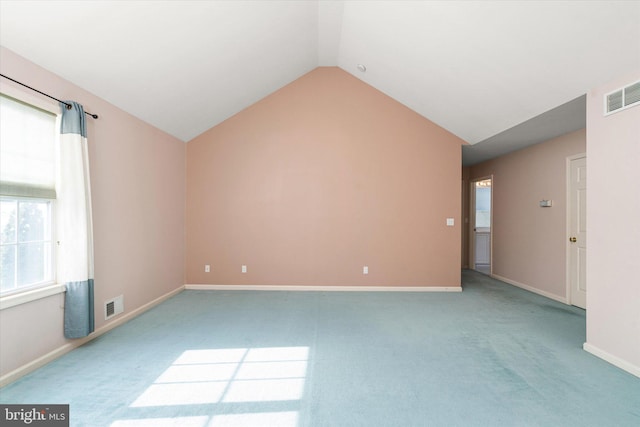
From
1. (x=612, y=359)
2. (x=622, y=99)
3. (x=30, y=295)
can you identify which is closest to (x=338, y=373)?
(x=612, y=359)

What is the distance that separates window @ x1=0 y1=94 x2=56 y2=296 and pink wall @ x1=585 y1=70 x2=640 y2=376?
483 centimetres

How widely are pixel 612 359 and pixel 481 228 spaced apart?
536 cm

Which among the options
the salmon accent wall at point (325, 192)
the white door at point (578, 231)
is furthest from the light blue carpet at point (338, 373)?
the salmon accent wall at point (325, 192)

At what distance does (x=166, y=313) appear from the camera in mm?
3762

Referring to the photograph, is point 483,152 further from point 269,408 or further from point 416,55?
point 269,408

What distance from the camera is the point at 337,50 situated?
452 centimetres

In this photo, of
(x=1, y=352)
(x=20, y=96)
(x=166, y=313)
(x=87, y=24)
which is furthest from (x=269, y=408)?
(x=87, y=24)

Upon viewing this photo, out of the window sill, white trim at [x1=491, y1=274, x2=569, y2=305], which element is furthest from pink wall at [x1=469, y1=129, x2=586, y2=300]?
the window sill

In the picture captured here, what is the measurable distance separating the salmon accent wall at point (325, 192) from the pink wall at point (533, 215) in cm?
125

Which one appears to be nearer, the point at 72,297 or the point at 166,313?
the point at 72,297

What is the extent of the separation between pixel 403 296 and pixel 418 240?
0.99 metres

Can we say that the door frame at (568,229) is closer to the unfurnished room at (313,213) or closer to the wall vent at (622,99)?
the unfurnished room at (313,213)

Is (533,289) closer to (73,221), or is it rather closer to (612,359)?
(612,359)

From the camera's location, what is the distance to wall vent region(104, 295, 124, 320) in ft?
10.4
